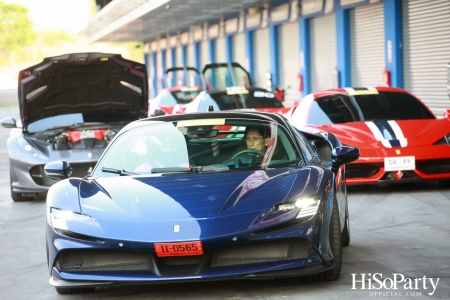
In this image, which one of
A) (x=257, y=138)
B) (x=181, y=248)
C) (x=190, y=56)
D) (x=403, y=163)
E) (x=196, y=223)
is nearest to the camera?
(x=181, y=248)

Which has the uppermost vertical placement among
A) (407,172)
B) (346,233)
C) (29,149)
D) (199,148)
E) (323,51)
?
(323,51)

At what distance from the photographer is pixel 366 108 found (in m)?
12.0

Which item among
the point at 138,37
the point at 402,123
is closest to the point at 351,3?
the point at 402,123

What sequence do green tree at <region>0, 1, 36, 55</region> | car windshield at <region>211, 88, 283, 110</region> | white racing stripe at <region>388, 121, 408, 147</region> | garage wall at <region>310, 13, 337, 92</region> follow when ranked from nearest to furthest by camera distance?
white racing stripe at <region>388, 121, 408, 147</region> → car windshield at <region>211, 88, 283, 110</region> → garage wall at <region>310, 13, 337, 92</region> → green tree at <region>0, 1, 36, 55</region>

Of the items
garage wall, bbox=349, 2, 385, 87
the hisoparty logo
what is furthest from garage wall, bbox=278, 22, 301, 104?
the hisoparty logo

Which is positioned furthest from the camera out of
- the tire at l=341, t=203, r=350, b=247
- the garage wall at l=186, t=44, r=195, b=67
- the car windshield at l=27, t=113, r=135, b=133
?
the garage wall at l=186, t=44, r=195, b=67

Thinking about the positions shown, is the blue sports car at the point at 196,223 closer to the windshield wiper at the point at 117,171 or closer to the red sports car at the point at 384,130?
the windshield wiper at the point at 117,171

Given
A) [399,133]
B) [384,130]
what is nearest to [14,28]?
[384,130]

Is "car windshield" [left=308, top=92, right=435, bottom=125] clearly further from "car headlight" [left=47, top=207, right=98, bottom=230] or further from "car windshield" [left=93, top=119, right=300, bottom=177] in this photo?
"car headlight" [left=47, top=207, right=98, bottom=230]

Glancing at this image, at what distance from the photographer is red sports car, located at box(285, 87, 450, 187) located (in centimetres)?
1077

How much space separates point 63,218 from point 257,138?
1.71m

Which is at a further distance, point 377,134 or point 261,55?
point 261,55

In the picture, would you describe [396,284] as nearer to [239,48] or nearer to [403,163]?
[403,163]

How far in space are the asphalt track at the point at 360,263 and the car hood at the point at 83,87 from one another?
2.16 meters
